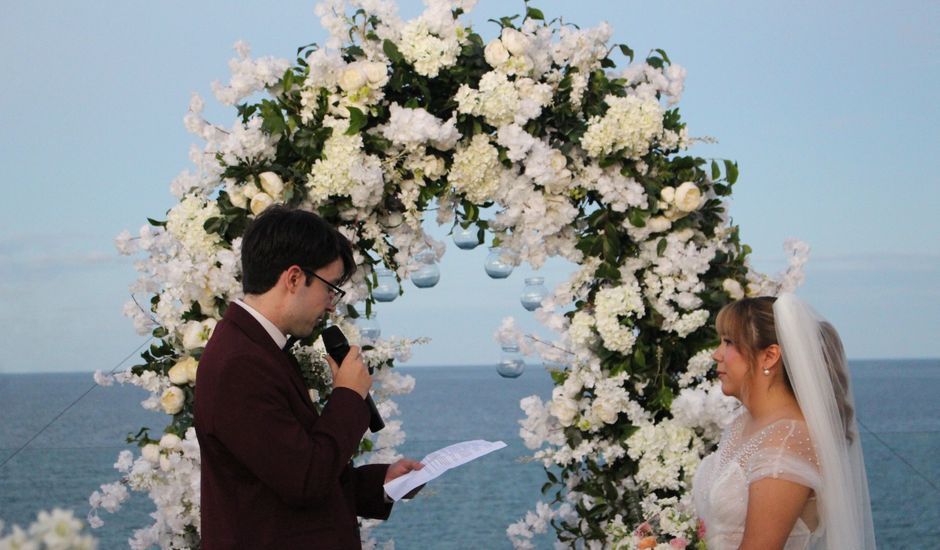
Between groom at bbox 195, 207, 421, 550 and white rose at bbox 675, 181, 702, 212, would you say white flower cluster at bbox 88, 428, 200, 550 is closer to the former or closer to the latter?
groom at bbox 195, 207, 421, 550

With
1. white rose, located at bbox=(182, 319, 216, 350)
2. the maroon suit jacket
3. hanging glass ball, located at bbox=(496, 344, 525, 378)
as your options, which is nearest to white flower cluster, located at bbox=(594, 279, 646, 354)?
hanging glass ball, located at bbox=(496, 344, 525, 378)

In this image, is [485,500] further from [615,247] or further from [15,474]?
[615,247]

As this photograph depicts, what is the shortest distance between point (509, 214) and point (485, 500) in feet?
54.6

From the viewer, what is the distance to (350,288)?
3.66 m

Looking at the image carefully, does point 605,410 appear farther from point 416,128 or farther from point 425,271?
point 416,128

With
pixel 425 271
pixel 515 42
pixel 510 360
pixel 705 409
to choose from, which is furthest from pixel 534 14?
pixel 705 409

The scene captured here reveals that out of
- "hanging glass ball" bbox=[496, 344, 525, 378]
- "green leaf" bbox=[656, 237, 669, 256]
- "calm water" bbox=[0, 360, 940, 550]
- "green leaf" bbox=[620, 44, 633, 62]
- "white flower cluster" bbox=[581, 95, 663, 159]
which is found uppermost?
"calm water" bbox=[0, 360, 940, 550]

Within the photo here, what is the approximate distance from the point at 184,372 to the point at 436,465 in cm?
117

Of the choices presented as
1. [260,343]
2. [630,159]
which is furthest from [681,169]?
[260,343]

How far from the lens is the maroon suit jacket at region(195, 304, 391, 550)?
7.32ft

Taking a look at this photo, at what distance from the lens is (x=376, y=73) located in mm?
3492

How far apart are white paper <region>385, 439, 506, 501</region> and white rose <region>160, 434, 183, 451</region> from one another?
107cm

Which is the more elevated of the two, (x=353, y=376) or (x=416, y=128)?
(x=416, y=128)

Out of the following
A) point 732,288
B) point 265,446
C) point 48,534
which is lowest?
point 48,534
